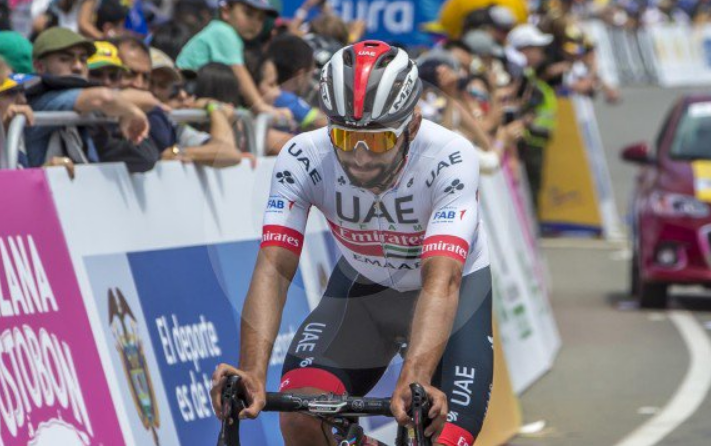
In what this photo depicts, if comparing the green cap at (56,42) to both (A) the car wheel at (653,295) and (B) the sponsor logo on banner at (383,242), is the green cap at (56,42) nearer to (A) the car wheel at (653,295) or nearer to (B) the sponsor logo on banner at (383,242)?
(B) the sponsor logo on banner at (383,242)

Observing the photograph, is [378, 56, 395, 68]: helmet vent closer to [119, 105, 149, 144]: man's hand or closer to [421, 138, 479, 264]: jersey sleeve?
[421, 138, 479, 264]: jersey sleeve

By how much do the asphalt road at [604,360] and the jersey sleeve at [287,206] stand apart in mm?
4327

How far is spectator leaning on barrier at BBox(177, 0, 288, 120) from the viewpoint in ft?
33.2

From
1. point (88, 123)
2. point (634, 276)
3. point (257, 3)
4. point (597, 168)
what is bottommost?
point (634, 276)

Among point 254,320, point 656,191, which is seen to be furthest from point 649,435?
point 656,191

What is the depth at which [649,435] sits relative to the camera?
386 inches

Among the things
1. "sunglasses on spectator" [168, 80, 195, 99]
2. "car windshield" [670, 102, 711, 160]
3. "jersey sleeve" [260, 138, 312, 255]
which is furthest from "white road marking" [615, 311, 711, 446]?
"jersey sleeve" [260, 138, 312, 255]

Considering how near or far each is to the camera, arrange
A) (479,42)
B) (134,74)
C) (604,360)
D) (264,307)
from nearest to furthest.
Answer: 1. (264,307)
2. (134,74)
3. (604,360)
4. (479,42)

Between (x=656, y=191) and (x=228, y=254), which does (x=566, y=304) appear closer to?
(x=656, y=191)

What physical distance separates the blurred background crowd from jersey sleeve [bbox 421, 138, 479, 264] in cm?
37

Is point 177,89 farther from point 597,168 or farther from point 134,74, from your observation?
point 597,168

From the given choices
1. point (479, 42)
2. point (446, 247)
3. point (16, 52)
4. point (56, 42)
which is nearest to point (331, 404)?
point (446, 247)

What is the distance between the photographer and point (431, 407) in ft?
16.1

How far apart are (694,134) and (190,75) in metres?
7.68
